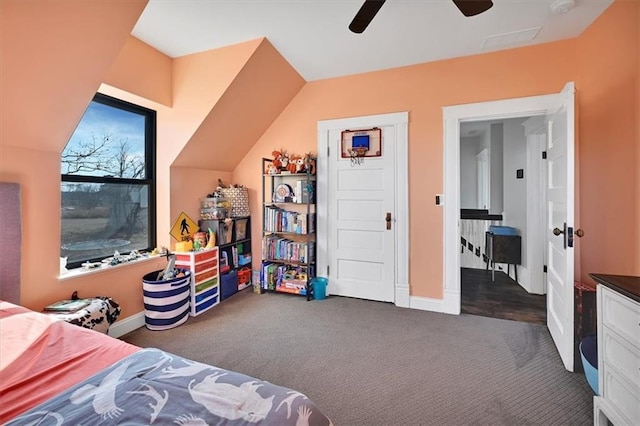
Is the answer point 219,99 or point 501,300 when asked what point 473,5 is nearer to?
point 219,99

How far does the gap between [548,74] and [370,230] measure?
2.22 m

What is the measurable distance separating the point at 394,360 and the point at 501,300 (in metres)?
1.97

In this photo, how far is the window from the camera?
8.01 feet

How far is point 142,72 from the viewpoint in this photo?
265 centimetres

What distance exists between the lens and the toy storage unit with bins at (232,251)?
3357 mm

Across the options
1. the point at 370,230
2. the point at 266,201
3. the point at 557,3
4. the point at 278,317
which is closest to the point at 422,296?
the point at 370,230

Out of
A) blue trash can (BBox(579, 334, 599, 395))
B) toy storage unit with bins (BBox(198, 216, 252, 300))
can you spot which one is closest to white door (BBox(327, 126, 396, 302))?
toy storage unit with bins (BBox(198, 216, 252, 300))

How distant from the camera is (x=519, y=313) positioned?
3.01m

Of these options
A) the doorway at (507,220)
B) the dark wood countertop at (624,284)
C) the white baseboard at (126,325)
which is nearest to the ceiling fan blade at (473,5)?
the dark wood countertop at (624,284)

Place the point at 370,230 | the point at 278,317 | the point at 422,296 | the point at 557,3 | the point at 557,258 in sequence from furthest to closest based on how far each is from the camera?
1. the point at 370,230
2. the point at 422,296
3. the point at 278,317
4. the point at 557,258
5. the point at 557,3

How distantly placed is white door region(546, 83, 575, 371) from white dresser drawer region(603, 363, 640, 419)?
2.31ft

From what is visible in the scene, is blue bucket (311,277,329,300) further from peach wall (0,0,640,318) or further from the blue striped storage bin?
the blue striped storage bin

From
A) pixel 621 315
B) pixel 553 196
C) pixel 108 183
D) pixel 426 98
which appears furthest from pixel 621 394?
pixel 108 183

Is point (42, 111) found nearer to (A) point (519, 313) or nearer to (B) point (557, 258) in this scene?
(B) point (557, 258)
